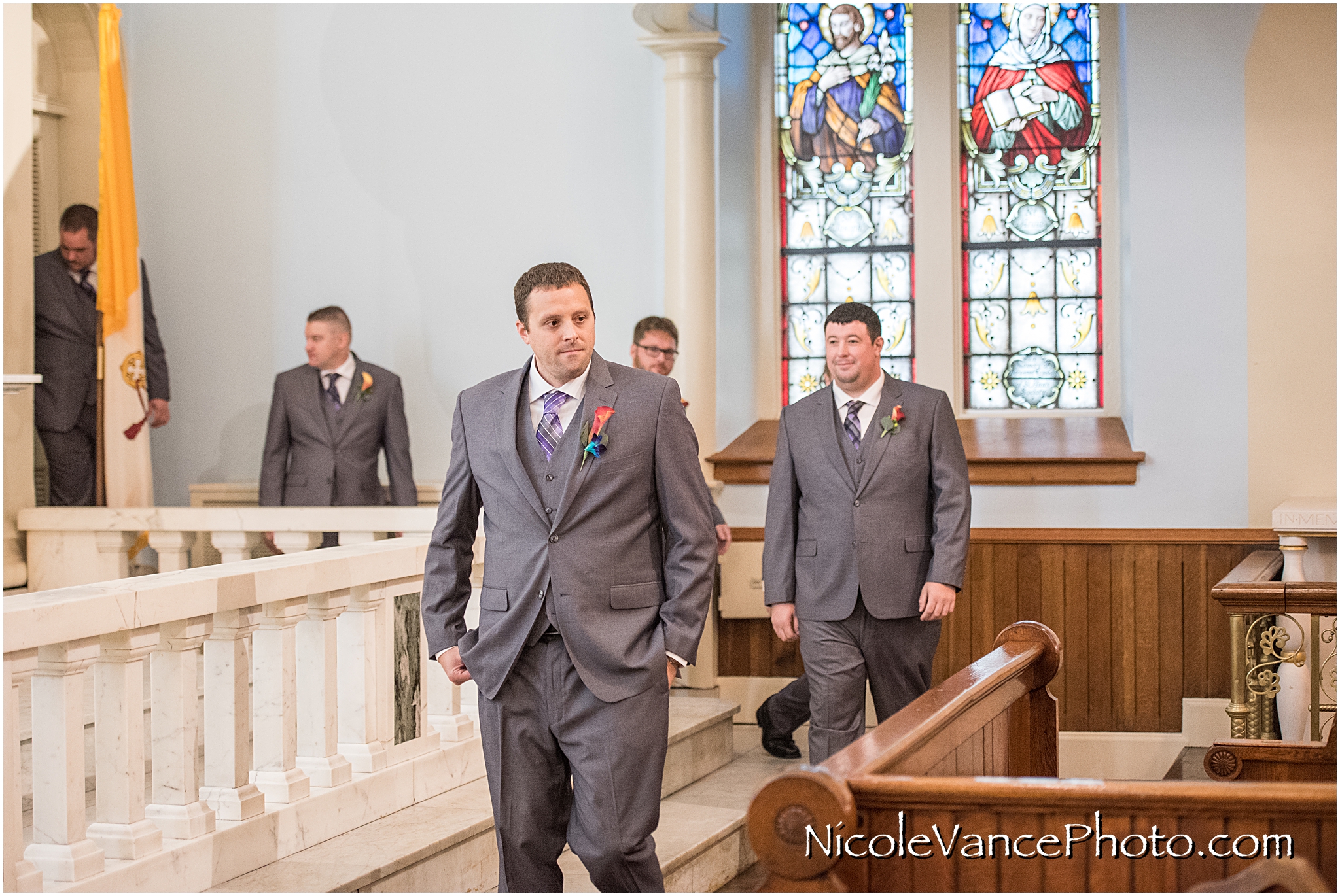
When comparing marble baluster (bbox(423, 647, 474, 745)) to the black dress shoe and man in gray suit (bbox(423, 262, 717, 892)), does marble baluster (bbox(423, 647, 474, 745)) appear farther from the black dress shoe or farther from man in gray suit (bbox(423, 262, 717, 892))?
the black dress shoe

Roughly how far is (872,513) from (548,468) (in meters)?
1.69

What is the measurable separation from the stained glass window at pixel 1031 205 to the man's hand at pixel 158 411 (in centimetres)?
386

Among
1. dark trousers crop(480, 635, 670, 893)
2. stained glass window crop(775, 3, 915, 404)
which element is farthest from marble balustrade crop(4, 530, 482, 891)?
stained glass window crop(775, 3, 915, 404)

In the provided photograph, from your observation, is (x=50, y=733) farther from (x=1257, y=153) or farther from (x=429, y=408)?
(x=1257, y=153)

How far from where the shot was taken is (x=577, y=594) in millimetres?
2699

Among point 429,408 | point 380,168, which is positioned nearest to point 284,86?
point 380,168

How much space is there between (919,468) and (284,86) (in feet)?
14.8

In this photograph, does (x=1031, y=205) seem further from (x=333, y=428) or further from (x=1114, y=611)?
(x=333, y=428)

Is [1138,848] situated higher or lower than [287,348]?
lower

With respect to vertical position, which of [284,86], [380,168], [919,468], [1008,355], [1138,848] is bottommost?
[1138,848]

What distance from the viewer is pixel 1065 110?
21.6ft

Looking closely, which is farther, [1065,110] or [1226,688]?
[1065,110]

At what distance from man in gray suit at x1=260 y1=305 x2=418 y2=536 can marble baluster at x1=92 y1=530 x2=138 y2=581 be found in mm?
910

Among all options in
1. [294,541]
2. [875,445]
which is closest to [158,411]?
[294,541]
